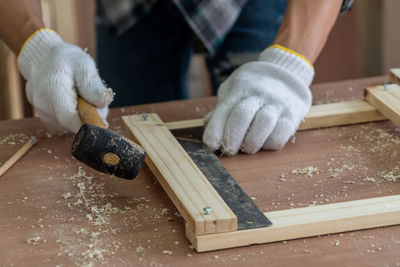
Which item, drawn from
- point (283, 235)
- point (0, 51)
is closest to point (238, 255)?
point (283, 235)

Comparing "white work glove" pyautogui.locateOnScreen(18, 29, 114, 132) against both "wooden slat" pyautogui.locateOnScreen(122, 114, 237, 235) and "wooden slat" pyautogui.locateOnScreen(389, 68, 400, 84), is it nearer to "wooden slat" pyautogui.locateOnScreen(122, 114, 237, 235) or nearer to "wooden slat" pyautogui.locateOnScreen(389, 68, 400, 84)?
"wooden slat" pyautogui.locateOnScreen(122, 114, 237, 235)

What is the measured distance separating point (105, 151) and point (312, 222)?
398mm

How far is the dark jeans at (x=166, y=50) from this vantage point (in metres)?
1.86

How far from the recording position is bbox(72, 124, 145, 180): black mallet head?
3.37 ft

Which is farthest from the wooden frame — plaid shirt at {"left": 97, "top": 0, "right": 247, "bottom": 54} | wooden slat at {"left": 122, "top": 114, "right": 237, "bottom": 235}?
plaid shirt at {"left": 97, "top": 0, "right": 247, "bottom": 54}

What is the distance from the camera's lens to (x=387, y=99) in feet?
4.65

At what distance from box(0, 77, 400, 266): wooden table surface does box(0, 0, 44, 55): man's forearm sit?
24cm

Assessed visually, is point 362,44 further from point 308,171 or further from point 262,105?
point 308,171

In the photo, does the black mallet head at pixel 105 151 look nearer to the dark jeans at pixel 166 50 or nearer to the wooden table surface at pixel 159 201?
the wooden table surface at pixel 159 201

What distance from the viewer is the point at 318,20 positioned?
1457 millimetres

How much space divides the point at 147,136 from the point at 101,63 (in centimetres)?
88

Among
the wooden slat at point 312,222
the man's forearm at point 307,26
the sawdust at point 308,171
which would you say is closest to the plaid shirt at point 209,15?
the man's forearm at point 307,26

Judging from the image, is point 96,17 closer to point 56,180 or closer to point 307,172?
point 56,180

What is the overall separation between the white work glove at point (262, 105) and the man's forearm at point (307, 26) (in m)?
0.05
